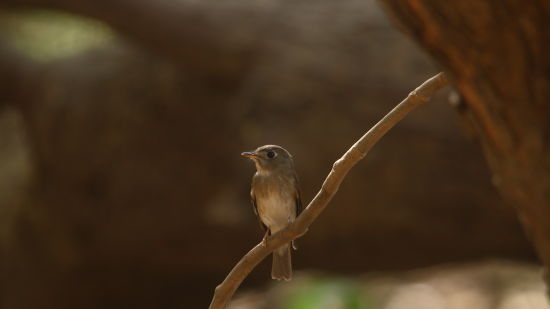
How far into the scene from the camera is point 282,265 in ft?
12.8

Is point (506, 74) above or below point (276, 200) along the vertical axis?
above

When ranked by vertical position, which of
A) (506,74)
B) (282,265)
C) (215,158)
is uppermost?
(215,158)

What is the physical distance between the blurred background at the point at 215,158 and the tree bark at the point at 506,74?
4.03 metres

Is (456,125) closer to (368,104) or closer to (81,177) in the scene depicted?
(368,104)

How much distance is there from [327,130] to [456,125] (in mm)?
1034

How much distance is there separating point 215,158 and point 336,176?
14.6 feet

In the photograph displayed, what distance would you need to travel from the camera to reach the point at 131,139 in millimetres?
7320

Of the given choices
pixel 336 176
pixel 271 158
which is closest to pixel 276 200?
pixel 271 158

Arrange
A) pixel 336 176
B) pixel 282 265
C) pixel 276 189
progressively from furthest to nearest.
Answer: pixel 276 189
pixel 282 265
pixel 336 176

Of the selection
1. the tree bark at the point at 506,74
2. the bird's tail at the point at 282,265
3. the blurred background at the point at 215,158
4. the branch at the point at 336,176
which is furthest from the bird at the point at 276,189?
the blurred background at the point at 215,158

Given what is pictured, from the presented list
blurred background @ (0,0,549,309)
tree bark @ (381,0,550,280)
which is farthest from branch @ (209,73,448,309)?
blurred background @ (0,0,549,309)

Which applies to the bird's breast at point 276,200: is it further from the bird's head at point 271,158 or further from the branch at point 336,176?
the branch at point 336,176

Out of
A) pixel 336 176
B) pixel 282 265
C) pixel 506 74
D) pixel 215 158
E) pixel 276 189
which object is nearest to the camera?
pixel 506 74

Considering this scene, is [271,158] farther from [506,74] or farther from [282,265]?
[506,74]
